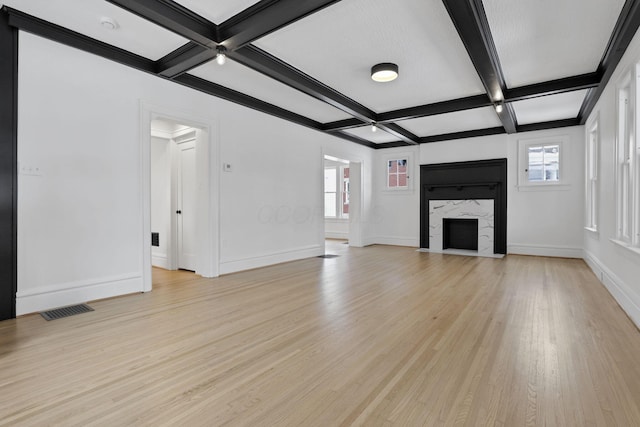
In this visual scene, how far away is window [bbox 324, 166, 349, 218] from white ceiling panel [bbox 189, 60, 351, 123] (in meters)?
4.16

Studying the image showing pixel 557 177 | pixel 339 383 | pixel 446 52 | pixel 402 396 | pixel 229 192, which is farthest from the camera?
pixel 557 177

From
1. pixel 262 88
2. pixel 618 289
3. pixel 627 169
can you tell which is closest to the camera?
pixel 627 169

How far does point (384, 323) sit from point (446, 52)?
3.04 metres

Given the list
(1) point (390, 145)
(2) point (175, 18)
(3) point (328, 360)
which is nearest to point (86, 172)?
(2) point (175, 18)

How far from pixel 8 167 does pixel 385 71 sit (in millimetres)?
3961

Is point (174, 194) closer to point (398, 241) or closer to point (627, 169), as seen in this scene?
point (398, 241)

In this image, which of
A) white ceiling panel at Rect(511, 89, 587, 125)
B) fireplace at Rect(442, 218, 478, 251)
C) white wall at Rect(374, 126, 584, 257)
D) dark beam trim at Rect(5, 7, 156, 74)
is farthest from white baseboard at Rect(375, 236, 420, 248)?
dark beam trim at Rect(5, 7, 156, 74)

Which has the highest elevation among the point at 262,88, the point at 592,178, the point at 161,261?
the point at 262,88

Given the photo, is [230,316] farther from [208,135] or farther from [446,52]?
[446,52]

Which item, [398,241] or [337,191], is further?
[337,191]

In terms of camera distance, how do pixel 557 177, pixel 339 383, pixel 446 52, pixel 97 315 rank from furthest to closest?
pixel 557 177, pixel 446 52, pixel 97 315, pixel 339 383

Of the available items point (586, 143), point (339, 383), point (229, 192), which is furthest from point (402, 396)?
point (586, 143)

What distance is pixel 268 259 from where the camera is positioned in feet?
18.5

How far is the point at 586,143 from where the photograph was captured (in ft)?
19.4
